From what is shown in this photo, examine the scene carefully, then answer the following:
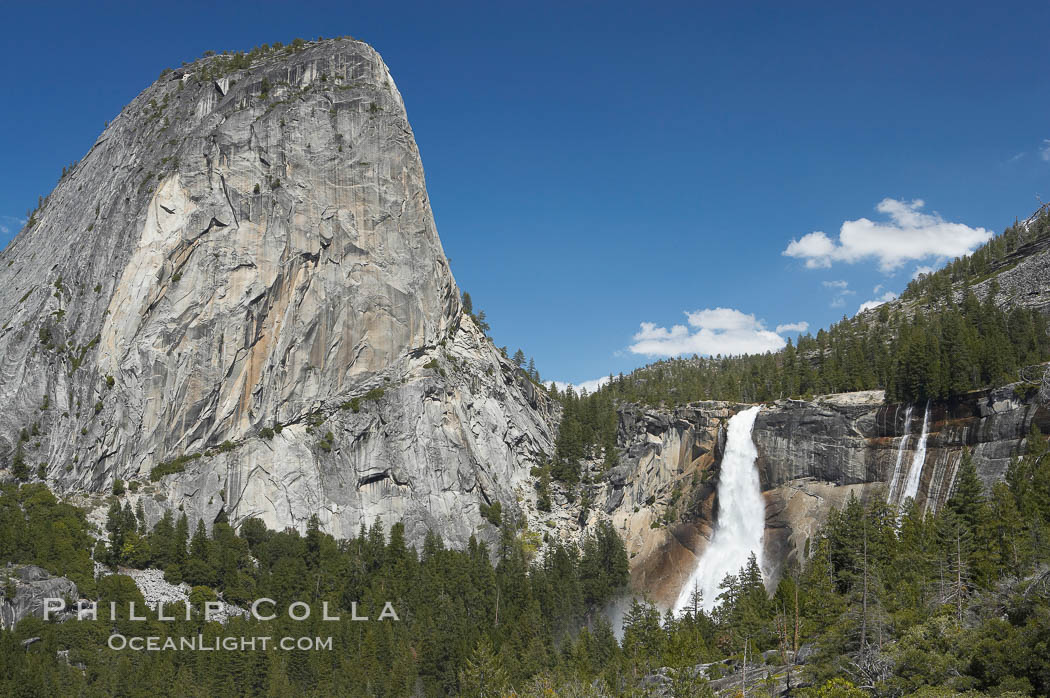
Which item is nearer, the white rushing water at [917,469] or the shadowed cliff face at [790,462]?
the shadowed cliff face at [790,462]

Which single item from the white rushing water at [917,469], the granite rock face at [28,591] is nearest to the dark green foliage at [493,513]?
the granite rock face at [28,591]

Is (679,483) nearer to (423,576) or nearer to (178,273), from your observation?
(423,576)

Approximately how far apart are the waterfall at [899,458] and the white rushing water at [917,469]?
4.87ft

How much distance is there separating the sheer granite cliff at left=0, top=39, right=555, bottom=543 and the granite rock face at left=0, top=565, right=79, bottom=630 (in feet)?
72.0

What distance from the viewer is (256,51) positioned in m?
143

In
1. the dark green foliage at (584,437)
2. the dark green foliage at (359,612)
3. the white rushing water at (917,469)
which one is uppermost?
the dark green foliage at (584,437)

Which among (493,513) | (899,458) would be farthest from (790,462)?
(493,513)

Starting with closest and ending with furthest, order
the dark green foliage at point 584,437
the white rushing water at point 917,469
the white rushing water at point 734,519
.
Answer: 1. the white rushing water at point 917,469
2. the white rushing water at point 734,519
3. the dark green foliage at point 584,437

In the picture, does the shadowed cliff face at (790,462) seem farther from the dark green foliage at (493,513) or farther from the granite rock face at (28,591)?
the granite rock face at (28,591)

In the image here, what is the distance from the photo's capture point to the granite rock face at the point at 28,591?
269 ft

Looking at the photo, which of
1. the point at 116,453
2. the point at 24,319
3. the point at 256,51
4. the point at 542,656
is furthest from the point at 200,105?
the point at 542,656

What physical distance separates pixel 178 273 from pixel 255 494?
113 feet

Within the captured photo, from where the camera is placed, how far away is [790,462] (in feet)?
350

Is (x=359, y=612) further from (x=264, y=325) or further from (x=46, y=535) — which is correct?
(x=264, y=325)
